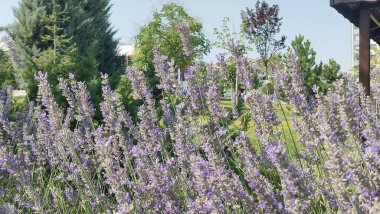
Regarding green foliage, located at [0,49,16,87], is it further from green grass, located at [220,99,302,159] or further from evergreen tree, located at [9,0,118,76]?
green grass, located at [220,99,302,159]

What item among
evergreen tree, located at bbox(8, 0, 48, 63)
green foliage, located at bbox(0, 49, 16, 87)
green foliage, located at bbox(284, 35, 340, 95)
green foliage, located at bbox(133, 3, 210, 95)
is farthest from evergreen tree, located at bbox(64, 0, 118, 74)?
green foliage, located at bbox(133, 3, 210, 95)

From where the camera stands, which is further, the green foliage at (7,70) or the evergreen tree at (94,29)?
the evergreen tree at (94,29)

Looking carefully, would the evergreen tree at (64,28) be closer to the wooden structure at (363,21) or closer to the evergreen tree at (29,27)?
the evergreen tree at (29,27)

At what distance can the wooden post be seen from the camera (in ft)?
24.3

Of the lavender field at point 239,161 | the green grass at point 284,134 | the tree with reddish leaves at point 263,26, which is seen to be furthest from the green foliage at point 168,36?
the lavender field at point 239,161

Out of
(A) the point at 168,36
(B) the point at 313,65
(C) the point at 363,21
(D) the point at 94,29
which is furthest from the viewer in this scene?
(A) the point at 168,36

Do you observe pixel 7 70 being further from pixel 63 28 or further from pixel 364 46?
pixel 364 46

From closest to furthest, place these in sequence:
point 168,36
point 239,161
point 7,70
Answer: point 239,161 → point 7,70 → point 168,36

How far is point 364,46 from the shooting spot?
7617 millimetres

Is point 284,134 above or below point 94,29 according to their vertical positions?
below

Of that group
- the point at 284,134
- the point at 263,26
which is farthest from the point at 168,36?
the point at 284,134

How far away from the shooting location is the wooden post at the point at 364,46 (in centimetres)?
740

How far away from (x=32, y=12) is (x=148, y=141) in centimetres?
1402

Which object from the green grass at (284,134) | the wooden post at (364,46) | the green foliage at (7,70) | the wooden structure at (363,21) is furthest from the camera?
the green foliage at (7,70)
